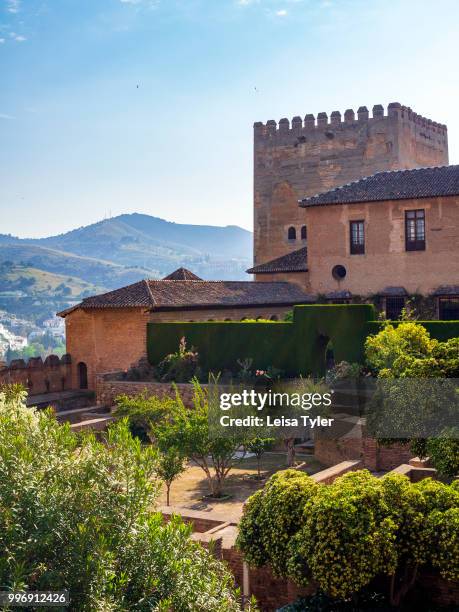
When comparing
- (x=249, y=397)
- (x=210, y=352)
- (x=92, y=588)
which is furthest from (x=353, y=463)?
(x=210, y=352)

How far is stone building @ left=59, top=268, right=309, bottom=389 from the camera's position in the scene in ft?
103

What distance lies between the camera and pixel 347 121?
44.9m

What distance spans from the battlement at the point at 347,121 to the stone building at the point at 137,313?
45.4 ft

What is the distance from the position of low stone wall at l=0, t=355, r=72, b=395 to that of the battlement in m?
19.7


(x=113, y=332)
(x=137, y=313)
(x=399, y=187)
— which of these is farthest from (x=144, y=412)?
(x=399, y=187)

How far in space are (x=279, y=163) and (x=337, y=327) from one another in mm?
21251

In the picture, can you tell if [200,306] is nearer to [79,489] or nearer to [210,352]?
[210,352]

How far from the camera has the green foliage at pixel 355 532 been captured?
11344 millimetres

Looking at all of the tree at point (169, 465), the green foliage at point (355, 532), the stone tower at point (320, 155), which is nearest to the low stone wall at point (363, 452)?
the tree at point (169, 465)

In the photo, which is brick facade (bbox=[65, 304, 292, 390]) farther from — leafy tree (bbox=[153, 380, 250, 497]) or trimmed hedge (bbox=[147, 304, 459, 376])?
leafy tree (bbox=[153, 380, 250, 497])

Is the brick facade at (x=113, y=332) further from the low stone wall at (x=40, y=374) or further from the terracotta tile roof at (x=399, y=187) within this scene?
the terracotta tile roof at (x=399, y=187)

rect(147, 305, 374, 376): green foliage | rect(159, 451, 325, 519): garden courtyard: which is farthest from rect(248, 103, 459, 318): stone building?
rect(159, 451, 325, 519): garden courtyard

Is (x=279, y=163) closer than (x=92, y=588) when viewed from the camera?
No

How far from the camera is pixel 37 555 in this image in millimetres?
9531
